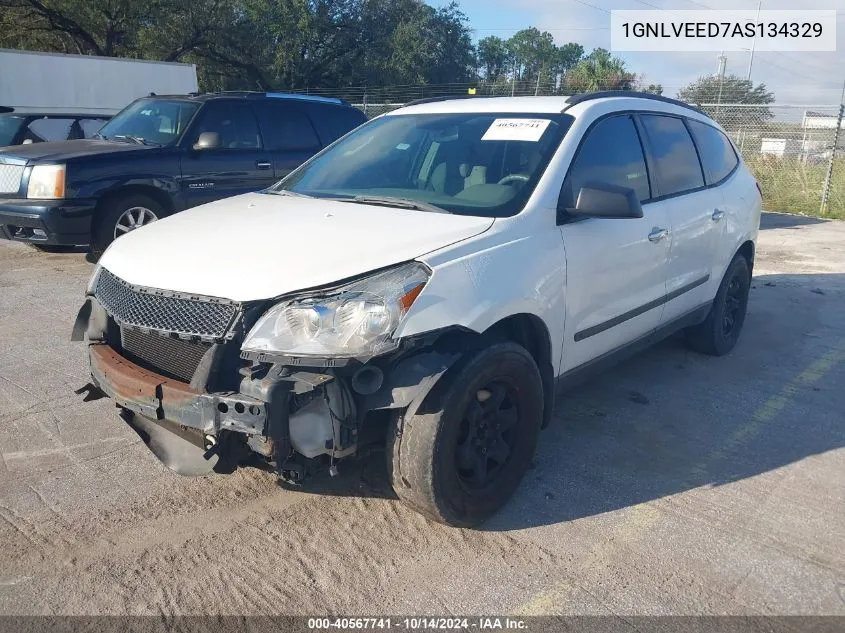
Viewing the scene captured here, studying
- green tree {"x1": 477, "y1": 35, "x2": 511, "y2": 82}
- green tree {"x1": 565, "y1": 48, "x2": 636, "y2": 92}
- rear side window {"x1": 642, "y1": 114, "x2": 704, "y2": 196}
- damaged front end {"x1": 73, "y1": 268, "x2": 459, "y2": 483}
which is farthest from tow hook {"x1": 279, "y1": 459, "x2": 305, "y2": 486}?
green tree {"x1": 477, "y1": 35, "x2": 511, "y2": 82}

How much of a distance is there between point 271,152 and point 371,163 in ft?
15.6

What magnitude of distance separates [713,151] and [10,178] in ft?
21.8

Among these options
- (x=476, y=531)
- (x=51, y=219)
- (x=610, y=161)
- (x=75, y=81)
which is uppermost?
(x=75, y=81)

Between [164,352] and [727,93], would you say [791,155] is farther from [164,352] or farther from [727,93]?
[164,352]

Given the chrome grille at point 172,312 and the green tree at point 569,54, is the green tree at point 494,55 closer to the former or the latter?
the green tree at point 569,54

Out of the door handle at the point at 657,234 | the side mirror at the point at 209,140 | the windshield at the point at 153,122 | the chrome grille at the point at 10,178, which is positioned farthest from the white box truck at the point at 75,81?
the door handle at the point at 657,234

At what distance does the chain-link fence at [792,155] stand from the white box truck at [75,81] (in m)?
7.67

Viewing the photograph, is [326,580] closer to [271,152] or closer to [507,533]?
[507,533]

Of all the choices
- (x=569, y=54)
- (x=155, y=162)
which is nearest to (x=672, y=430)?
(x=155, y=162)

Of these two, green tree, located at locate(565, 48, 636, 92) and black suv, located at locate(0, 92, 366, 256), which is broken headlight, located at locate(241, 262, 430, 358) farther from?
green tree, located at locate(565, 48, 636, 92)

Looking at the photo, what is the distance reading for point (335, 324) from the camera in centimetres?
268

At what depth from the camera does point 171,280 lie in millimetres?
2926

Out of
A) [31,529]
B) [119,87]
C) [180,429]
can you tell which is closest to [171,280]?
[180,429]

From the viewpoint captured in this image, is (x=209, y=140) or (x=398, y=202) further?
(x=209, y=140)
